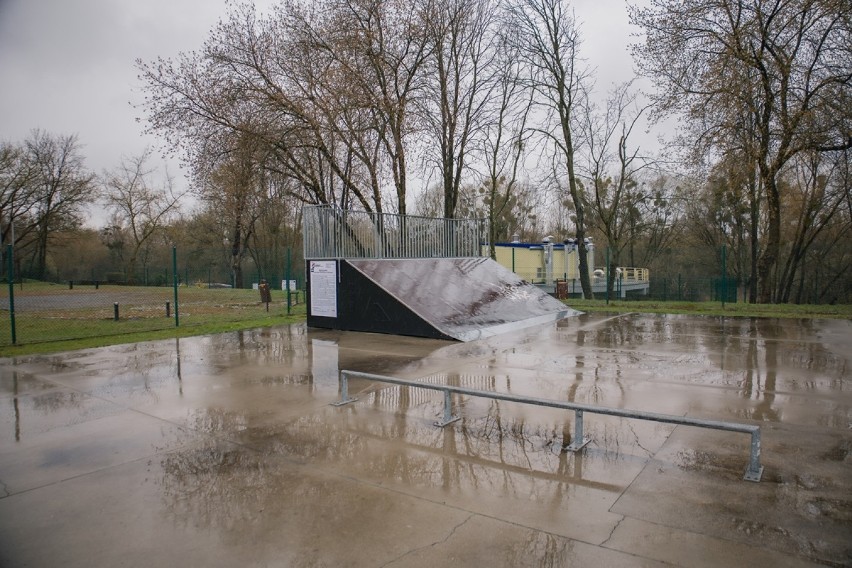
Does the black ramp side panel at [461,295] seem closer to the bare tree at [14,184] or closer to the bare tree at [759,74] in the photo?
the bare tree at [759,74]

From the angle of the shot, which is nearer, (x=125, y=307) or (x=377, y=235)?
(x=377, y=235)

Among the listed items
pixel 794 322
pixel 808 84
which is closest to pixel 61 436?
pixel 794 322

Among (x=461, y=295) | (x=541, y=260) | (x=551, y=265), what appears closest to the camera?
(x=461, y=295)

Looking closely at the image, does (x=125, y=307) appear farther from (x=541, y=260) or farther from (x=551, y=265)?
(x=551, y=265)

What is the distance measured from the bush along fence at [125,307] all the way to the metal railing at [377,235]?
3.01 metres

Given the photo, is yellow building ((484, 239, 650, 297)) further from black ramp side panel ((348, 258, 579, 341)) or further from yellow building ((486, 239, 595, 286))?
black ramp side panel ((348, 258, 579, 341))

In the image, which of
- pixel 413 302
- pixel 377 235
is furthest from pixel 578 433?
pixel 377 235

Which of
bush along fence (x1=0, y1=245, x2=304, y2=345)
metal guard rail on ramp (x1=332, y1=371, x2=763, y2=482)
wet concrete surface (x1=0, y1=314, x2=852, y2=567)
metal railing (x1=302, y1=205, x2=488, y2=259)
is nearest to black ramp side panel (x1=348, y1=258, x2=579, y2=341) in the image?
metal railing (x1=302, y1=205, x2=488, y2=259)

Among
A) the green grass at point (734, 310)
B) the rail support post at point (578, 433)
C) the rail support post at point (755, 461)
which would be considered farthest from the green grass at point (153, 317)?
the rail support post at point (755, 461)

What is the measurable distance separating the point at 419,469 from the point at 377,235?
409 inches

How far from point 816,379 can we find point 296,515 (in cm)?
740

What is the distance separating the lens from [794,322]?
45.4 ft

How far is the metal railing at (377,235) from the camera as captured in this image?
13.4 m

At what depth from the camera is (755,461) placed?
417 centimetres
